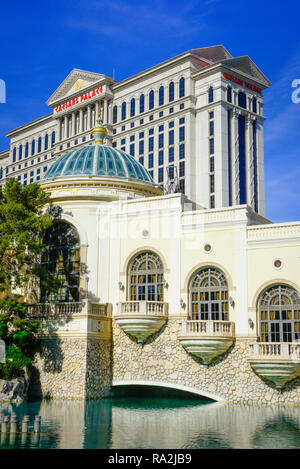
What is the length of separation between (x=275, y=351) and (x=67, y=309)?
1221 cm

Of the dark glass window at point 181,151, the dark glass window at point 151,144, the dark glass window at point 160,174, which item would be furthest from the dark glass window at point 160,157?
the dark glass window at point 181,151

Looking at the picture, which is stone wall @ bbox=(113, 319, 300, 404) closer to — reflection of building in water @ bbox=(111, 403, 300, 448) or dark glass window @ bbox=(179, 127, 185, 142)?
reflection of building in water @ bbox=(111, 403, 300, 448)

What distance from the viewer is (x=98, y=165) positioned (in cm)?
3947

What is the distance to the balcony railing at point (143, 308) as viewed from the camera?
3247cm

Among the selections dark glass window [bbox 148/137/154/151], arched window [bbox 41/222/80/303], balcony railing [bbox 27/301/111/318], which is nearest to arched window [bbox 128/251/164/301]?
balcony railing [bbox 27/301/111/318]

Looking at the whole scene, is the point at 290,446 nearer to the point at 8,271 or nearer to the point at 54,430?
the point at 54,430

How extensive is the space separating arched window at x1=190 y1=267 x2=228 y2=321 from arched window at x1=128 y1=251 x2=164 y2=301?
2183 mm

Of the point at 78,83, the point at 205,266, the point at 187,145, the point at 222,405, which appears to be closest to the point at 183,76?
the point at 187,145

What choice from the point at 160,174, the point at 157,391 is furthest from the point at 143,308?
the point at 160,174

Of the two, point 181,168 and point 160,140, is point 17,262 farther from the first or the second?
point 160,140

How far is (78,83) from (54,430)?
84245 mm

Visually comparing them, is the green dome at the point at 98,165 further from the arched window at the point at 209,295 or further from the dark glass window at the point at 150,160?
the dark glass window at the point at 150,160

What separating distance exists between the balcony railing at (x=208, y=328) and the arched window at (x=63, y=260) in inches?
310

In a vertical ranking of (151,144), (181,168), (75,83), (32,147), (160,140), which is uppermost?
(75,83)
